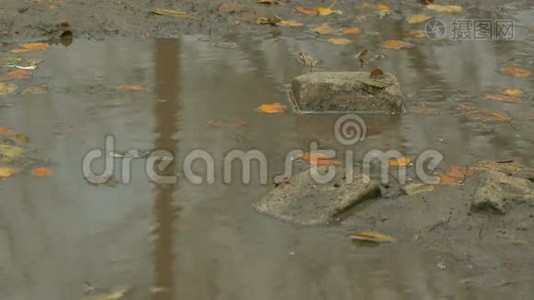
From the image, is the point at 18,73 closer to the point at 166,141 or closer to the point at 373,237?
the point at 166,141

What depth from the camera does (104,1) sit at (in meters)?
8.79

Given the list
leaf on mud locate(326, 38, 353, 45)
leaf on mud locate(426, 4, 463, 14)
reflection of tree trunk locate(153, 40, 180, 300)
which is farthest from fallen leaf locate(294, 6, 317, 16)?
reflection of tree trunk locate(153, 40, 180, 300)

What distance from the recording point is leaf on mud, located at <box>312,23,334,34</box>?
8.29 m

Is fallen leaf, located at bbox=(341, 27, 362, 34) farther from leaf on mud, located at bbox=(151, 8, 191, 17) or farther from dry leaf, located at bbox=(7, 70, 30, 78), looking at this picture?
dry leaf, located at bbox=(7, 70, 30, 78)

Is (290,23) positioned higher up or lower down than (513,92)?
higher up

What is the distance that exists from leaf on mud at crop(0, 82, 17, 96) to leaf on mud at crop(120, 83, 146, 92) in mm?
652

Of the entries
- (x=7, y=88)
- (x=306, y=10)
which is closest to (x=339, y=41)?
(x=306, y=10)

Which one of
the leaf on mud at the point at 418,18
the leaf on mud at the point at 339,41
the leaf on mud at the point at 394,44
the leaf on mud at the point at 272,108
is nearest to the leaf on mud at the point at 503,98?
the leaf on mud at the point at 394,44

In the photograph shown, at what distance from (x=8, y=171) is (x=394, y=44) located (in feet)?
11.2

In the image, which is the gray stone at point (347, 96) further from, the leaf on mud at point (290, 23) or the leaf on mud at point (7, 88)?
the leaf on mud at point (290, 23)

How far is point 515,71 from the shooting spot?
293 inches

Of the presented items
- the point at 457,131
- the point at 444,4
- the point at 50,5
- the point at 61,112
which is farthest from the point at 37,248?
the point at 444,4

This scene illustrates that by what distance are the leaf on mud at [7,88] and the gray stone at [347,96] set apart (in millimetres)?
1719

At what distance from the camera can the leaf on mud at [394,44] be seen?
7.95m
